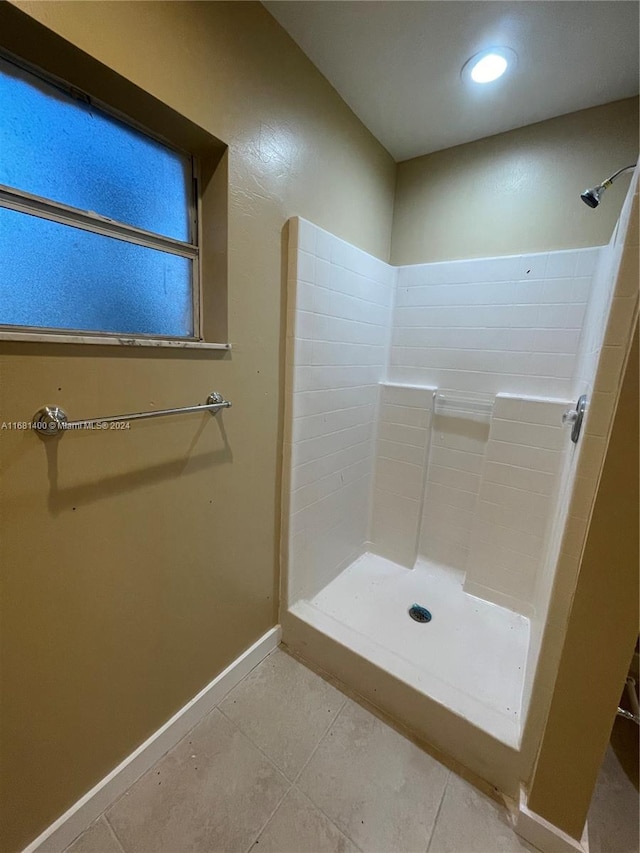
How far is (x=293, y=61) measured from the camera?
4.00ft

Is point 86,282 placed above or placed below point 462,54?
below

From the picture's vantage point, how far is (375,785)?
3.68 ft

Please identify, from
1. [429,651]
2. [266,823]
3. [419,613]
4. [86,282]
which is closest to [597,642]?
[429,651]

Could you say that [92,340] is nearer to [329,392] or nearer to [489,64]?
[329,392]

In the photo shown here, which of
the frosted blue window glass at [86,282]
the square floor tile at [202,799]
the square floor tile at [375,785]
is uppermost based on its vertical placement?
the frosted blue window glass at [86,282]

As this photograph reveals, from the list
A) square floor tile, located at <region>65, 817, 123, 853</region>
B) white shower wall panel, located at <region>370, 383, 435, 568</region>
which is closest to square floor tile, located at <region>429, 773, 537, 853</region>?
square floor tile, located at <region>65, 817, 123, 853</region>

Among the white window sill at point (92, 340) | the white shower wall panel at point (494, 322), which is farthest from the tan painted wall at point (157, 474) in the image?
the white shower wall panel at point (494, 322)

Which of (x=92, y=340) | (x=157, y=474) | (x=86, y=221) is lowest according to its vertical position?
(x=157, y=474)

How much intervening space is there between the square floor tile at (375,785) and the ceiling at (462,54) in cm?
246

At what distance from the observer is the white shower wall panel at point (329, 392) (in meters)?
1.39

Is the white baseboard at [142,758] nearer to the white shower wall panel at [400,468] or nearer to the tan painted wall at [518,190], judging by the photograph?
the white shower wall panel at [400,468]

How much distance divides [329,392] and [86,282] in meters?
0.99

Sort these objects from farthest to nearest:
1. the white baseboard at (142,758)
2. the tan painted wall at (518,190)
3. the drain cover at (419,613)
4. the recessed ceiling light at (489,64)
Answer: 1. the drain cover at (419,613)
2. the tan painted wall at (518,190)
3. the recessed ceiling light at (489,64)
4. the white baseboard at (142,758)

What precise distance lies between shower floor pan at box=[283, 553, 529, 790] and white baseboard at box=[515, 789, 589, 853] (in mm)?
88
